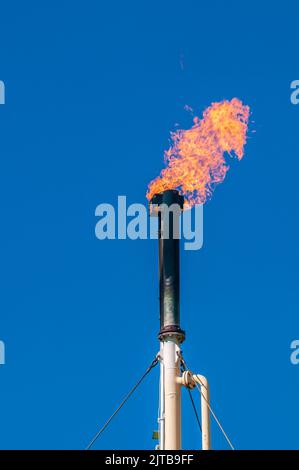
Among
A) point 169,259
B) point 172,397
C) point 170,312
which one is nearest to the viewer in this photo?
point 172,397

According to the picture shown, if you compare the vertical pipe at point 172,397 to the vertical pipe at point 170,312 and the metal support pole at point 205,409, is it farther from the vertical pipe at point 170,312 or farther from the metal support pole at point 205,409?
the metal support pole at point 205,409

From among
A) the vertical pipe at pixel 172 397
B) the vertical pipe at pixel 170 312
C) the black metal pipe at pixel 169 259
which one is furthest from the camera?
the black metal pipe at pixel 169 259

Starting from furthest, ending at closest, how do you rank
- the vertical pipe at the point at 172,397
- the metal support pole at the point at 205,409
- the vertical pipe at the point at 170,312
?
1. the metal support pole at the point at 205,409
2. the vertical pipe at the point at 170,312
3. the vertical pipe at the point at 172,397

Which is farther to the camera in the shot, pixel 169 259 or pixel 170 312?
pixel 169 259

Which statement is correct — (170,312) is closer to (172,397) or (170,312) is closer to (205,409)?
(172,397)

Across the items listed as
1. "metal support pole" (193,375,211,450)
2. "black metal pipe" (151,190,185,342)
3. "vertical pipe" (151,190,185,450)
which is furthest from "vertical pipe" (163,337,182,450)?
"metal support pole" (193,375,211,450)

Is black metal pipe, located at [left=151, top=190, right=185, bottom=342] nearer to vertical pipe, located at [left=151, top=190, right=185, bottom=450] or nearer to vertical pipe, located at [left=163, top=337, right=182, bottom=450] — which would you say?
vertical pipe, located at [left=151, top=190, right=185, bottom=450]

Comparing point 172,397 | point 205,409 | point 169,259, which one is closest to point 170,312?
point 169,259

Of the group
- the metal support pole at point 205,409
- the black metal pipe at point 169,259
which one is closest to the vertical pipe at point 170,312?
the black metal pipe at point 169,259
